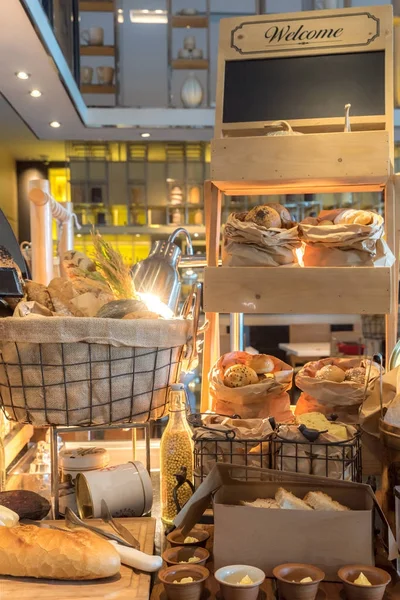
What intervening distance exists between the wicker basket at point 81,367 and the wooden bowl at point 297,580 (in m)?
0.40

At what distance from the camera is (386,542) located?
3.18 feet

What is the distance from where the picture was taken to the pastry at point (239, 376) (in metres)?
1.35

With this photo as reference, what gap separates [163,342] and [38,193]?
2.87 ft

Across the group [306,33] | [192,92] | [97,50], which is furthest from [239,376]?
[97,50]

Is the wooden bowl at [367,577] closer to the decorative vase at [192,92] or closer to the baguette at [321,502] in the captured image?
the baguette at [321,502]

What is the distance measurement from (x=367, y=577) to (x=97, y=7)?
6480mm

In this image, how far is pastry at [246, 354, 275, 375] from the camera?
1404 mm

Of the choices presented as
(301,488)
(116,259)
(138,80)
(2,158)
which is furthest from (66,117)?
(301,488)

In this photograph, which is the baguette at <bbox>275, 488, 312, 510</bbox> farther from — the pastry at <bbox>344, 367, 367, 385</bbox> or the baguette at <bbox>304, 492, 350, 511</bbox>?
the pastry at <bbox>344, 367, 367, 385</bbox>

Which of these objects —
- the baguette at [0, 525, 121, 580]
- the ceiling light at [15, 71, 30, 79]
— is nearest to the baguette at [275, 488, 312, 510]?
the baguette at [0, 525, 121, 580]

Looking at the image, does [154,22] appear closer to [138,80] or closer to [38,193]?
[138,80]

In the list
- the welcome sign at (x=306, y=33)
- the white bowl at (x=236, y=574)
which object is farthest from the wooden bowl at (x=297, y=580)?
the welcome sign at (x=306, y=33)

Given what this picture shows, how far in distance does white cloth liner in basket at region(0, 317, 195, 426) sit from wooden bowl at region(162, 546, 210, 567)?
0.27 metres

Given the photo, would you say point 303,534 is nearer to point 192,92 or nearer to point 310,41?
point 310,41
